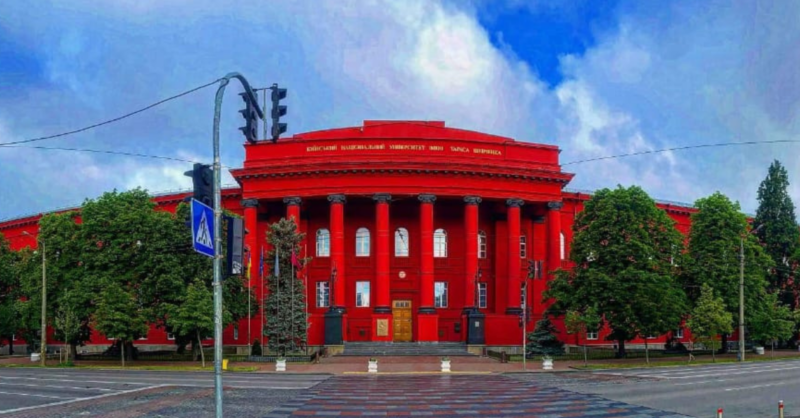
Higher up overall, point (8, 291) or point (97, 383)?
point (8, 291)

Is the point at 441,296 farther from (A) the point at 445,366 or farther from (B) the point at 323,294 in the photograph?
(A) the point at 445,366

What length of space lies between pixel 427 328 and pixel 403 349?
310 centimetres

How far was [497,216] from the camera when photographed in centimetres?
6450

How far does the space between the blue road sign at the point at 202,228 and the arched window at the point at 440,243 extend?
49.9m

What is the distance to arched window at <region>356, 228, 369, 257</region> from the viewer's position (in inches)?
2491

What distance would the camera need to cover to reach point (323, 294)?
62.6 meters

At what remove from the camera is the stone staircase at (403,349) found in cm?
5378

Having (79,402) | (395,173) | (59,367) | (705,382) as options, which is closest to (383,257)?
(395,173)

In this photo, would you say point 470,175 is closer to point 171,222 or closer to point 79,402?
point 171,222

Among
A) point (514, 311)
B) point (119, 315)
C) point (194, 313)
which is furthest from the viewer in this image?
point (514, 311)

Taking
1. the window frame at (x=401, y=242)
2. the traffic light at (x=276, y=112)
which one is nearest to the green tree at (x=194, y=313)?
the window frame at (x=401, y=242)

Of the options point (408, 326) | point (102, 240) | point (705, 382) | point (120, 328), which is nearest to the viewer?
point (705, 382)

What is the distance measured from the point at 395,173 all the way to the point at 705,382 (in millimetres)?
30384

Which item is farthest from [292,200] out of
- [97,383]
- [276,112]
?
[276,112]
